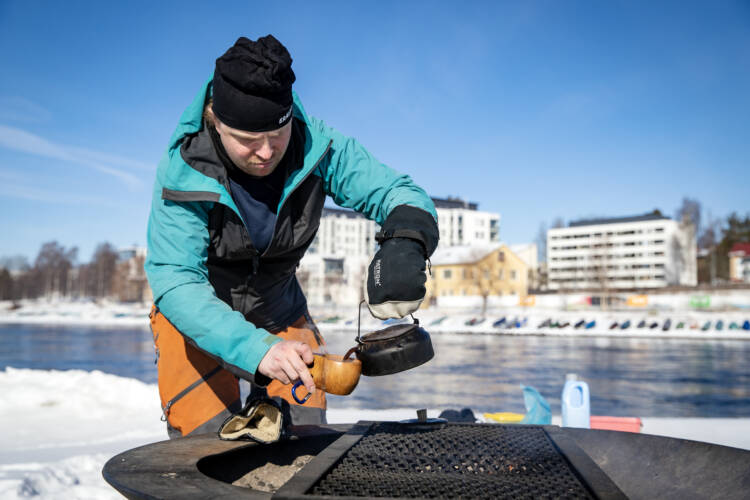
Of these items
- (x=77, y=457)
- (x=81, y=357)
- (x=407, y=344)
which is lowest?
(x=81, y=357)

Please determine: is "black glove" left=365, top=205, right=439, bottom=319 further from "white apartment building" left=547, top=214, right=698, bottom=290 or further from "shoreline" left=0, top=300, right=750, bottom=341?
"white apartment building" left=547, top=214, right=698, bottom=290

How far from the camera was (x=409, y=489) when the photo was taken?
3.99 ft

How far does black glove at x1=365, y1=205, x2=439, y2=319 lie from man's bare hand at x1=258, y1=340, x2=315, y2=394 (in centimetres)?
23

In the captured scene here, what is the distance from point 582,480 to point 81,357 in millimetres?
16484

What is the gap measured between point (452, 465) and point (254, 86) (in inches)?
44.2

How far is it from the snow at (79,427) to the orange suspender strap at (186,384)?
0.82 m

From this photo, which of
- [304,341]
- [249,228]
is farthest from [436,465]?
[304,341]

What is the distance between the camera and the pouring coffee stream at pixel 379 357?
56.7 inches

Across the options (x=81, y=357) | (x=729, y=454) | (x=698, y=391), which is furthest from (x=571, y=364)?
(x=729, y=454)

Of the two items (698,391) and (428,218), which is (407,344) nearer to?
(428,218)

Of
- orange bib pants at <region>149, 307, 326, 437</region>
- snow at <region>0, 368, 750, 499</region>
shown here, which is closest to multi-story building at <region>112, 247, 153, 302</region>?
snow at <region>0, 368, 750, 499</region>

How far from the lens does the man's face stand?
167 cm

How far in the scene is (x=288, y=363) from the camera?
54.1 inches

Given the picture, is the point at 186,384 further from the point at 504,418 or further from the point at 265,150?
the point at 504,418
